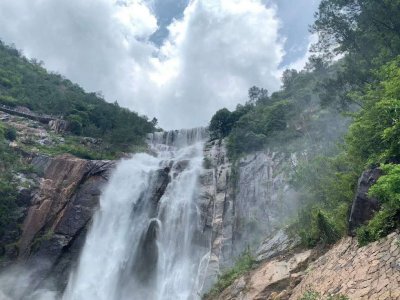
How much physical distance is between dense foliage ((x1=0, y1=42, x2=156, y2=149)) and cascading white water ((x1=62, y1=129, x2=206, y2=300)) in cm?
1107

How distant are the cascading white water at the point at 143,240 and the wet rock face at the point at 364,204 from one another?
48.4 ft

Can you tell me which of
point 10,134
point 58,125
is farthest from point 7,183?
point 58,125

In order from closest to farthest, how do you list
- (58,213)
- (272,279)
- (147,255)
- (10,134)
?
(272,279), (147,255), (58,213), (10,134)

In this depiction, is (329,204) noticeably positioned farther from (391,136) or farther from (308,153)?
(308,153)

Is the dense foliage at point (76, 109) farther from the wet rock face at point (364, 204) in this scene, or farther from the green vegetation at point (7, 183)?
the wet rock face at point (364, 204)

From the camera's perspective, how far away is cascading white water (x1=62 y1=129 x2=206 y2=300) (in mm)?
25953

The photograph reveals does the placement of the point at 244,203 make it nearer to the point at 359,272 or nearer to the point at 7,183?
the point at 7,183

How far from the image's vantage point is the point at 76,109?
5094 cm

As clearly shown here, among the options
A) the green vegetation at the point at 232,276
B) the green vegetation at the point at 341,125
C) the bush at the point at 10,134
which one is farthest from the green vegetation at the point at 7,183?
the green vegetation at the point at 341,125

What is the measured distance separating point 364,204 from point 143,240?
66.8 ft

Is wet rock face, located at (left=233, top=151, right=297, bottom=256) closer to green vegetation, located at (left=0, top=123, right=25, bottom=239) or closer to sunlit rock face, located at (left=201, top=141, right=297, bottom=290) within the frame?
sunlit rock face, located at (left=201, top=141, right=297, bottom=290)

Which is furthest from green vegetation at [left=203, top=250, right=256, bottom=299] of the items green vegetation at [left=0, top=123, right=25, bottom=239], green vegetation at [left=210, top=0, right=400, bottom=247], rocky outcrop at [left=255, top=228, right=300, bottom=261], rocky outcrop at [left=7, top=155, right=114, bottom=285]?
green vegetation at [left=0, top=123, right=25, bottom=239]

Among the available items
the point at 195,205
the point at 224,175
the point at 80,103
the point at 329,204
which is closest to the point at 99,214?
the point at 195,205

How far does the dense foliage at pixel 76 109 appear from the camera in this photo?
46.7 metres
